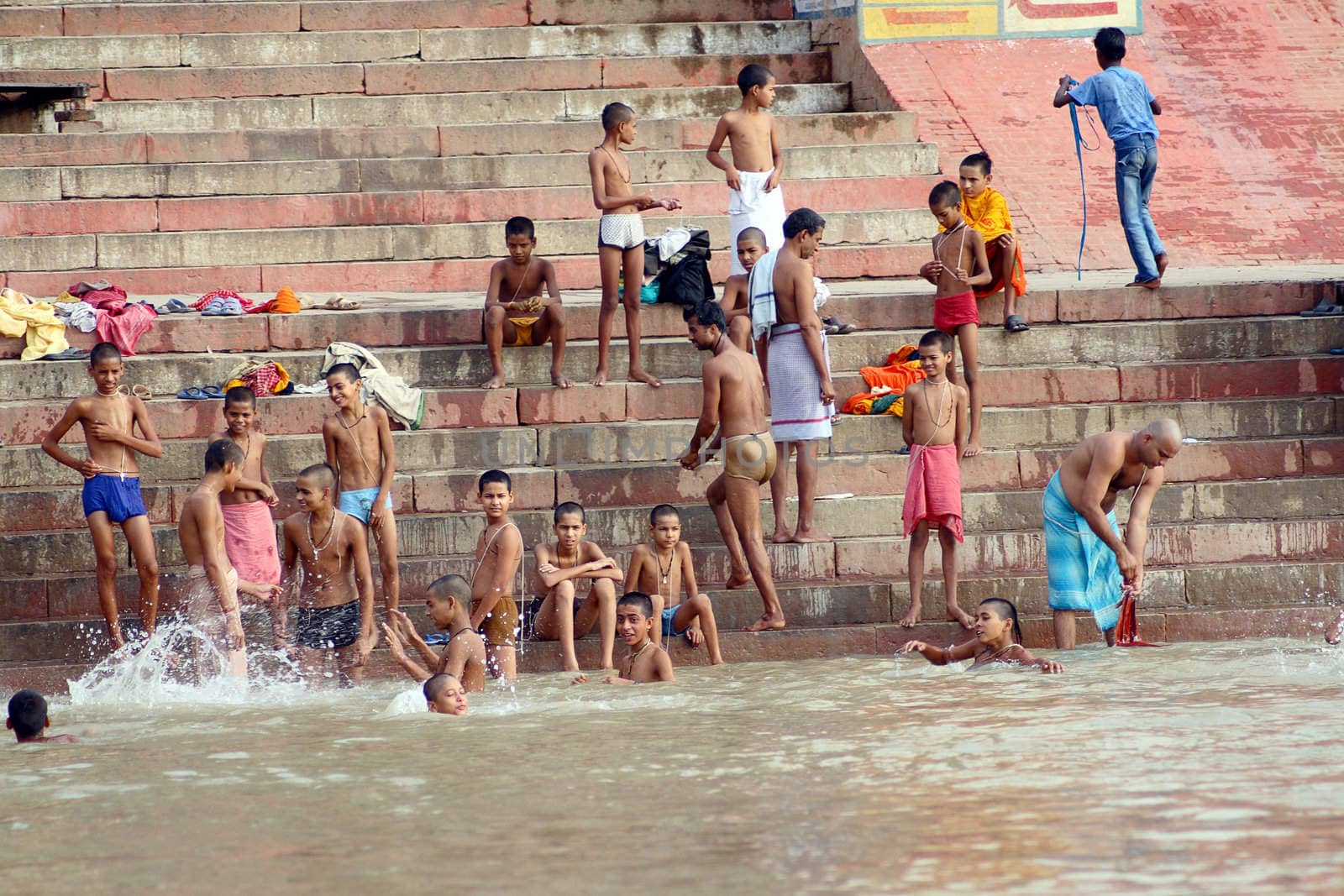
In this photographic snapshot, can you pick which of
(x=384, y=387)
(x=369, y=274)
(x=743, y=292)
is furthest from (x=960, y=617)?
(x=369, y=274)

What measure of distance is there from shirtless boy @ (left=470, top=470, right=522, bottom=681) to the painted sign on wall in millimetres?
6854

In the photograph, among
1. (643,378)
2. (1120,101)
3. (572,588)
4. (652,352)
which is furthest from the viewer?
(1120,101)

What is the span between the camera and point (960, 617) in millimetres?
8328

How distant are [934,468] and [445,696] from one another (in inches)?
109

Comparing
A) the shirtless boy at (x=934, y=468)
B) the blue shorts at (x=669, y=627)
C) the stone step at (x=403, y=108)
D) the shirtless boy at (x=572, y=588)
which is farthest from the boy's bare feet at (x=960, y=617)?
the stone step at (x=403, y=108)

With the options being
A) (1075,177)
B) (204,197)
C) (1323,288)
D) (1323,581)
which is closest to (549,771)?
(1323,581)

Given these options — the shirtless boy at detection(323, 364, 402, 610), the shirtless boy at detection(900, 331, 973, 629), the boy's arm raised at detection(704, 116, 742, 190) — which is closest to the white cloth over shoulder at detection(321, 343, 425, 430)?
the shirtless boy at detection(323, 364, 402, 610)

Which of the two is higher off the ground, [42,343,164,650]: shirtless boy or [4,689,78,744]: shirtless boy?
[42,343,164,650]: shirtless boy

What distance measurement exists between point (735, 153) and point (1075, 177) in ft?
12.2

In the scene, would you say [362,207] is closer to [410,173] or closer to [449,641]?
[410,173]

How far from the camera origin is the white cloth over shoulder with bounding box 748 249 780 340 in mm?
8969

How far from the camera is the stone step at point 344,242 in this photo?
1167cm

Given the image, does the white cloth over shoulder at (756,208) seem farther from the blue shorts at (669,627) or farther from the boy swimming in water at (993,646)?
the boy swimming in water at (993,646)

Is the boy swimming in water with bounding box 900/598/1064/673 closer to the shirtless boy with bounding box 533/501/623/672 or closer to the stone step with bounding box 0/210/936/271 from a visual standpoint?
the shirtless boy with bounding box 533/501/623/672
